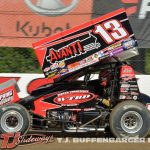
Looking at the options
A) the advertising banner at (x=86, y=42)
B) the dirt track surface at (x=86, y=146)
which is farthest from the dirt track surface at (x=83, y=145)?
the advertising banner at (x=86, y=42)

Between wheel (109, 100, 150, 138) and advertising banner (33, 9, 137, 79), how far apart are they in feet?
2.98

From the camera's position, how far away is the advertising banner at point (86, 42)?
888cm

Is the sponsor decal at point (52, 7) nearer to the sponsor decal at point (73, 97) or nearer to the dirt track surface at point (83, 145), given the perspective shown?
the sponsor decal at point (73, 97)

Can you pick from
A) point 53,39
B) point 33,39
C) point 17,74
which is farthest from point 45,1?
point 53,39

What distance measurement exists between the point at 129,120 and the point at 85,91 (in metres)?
0.88

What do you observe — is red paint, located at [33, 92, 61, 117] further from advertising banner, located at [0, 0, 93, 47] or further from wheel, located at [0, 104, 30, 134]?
advertising banner, located at [0, 0, 93, 47]

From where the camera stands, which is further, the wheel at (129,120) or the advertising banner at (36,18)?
the advertising banner at (36,18)

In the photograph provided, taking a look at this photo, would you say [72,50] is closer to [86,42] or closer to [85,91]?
[86,42]

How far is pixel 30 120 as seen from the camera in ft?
29.6

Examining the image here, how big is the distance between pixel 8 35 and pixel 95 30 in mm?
3732

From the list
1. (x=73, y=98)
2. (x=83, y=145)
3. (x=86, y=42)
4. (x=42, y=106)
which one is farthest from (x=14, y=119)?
(x=86, y=42)

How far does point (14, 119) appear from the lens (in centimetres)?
903

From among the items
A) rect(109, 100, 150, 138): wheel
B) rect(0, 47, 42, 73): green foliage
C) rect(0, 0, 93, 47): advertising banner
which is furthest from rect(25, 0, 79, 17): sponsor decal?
rect(109, 100, 150, 138): wheel

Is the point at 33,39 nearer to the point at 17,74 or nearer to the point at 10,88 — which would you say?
the point at 17,74
